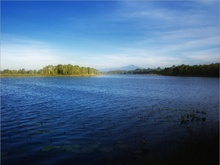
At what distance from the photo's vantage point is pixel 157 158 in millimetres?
10383

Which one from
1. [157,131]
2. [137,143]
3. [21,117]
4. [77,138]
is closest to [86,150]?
[77,138]

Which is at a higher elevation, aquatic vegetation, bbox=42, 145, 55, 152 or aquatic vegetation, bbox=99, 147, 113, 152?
aquatic vegetation, bbox=42, 145, 55, 152

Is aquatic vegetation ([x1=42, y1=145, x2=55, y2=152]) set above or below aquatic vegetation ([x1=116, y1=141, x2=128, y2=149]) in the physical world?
above

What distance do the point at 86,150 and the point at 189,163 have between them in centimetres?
601

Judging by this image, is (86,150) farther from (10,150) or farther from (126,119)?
(126,119)

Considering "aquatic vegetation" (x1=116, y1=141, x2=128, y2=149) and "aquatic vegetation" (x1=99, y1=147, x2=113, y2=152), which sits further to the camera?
"aquatic vegetation" (x1=116, y1=141, x2=128, y2=149)

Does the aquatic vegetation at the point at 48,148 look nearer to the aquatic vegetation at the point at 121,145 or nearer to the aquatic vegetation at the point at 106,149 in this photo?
the aquatic vegetation at the point at 106,149

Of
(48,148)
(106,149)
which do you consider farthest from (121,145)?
(48,148)

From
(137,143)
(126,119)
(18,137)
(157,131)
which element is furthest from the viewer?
(126,119)

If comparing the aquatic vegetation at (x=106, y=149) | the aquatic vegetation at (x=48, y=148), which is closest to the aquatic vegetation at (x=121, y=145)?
the aquatic vegetation at (x=106, y=149)

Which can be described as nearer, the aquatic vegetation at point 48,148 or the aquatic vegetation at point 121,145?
the aquatic vegetation at point 48,148

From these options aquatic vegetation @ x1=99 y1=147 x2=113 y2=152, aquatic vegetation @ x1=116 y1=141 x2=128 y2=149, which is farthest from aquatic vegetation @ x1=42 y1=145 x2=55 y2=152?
aquatic vegetation @ x1=116 y1=141 x2=128 y2=149

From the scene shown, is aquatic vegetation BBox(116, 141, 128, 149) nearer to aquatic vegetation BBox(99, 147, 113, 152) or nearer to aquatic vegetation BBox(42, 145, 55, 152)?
aquatic vegetation BBox(99, 147, 113, 152)

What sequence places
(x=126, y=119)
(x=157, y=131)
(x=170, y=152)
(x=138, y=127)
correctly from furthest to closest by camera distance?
(x=126, y=119) → (x=138, y=127) → (x=157, y=131) → (x=170, y=152)
